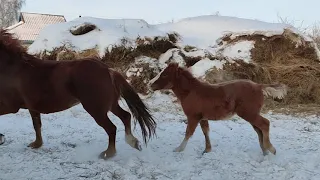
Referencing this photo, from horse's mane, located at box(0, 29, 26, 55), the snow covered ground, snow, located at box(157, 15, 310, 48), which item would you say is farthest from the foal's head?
snow, located at box(157, 15, 310, 48)

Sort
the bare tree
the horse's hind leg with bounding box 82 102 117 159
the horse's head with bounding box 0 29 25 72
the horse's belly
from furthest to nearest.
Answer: the bare tree
the horse's head with bounding box 0 29 25 72
the horse's belly
the horse's hind leg with bounding box 82 102 117 159

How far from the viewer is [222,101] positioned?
490cm

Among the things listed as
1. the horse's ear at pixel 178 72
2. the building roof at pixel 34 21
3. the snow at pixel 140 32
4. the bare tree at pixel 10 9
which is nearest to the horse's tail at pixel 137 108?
the horse's ear at pixel 178 72

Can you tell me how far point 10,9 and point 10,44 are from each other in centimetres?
4024

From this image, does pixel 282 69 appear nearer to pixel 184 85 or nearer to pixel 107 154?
pixel 184 85

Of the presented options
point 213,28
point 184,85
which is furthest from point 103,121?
point 213,28

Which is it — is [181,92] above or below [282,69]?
above

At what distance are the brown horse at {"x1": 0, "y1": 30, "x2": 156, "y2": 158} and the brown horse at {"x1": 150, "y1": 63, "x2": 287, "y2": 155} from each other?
0.68m

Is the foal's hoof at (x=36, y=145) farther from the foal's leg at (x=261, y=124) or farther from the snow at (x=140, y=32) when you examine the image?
the snow at (x=140, y=32)

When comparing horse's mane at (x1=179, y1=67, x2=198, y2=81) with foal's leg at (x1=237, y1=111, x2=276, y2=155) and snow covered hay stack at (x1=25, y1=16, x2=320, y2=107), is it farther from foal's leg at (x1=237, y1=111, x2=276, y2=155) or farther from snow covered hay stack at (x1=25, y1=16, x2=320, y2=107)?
snow covered hay stack at (x1=25, y1=16, x2=320, y2=107)

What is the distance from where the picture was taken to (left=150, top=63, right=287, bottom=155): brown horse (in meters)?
4.85

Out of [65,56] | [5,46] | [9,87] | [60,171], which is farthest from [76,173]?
[65,56]

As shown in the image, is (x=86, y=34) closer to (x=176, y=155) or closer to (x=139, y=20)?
(x=139, y=20)

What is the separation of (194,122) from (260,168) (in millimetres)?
1024
